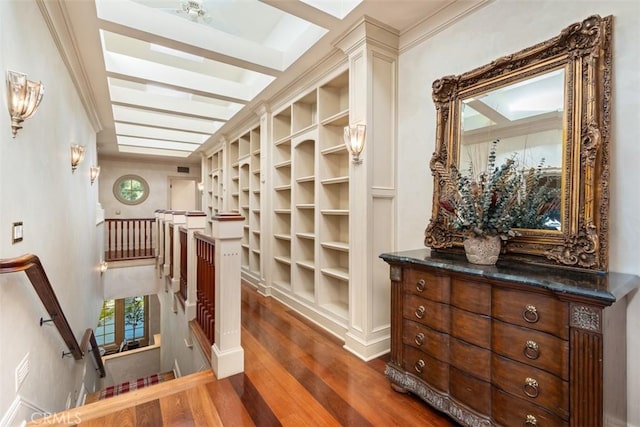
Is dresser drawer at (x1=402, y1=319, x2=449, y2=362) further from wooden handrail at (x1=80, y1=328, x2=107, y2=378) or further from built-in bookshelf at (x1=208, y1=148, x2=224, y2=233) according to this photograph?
built-in bookshelf at (x1=208, y1=148, x2=224, y2=233)

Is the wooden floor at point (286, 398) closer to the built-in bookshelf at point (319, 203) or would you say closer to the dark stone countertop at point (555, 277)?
the built-in bookshelf at point (319, 203)

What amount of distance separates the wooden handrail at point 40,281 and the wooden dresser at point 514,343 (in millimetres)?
2232

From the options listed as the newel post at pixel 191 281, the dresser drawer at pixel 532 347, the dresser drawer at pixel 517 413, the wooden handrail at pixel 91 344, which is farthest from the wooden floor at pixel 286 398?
the wooden handrail at pixel 91 344

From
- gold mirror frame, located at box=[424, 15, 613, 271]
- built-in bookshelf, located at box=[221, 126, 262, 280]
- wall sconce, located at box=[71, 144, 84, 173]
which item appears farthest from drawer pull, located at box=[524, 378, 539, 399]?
wall sconce, located at box=[71, 144, 84, 173]

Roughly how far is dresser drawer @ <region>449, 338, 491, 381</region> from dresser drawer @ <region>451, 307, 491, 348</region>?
3cm

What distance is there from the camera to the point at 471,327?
169cm

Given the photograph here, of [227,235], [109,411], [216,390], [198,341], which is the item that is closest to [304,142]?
[227,235]

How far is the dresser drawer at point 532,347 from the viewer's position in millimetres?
1331

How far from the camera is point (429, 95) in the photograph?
256cm

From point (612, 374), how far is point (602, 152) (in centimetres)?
113

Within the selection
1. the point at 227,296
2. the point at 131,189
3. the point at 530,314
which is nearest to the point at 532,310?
the point at 530,314

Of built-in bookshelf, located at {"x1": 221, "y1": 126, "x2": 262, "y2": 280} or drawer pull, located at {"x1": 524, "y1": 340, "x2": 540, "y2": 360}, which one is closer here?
drawer pull, located at {"x1": 524, "y1": 340, "x2": 540, "y2": 360}

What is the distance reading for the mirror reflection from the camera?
1.77 metres

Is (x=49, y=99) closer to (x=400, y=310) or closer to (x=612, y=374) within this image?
(x=400, y=310)
